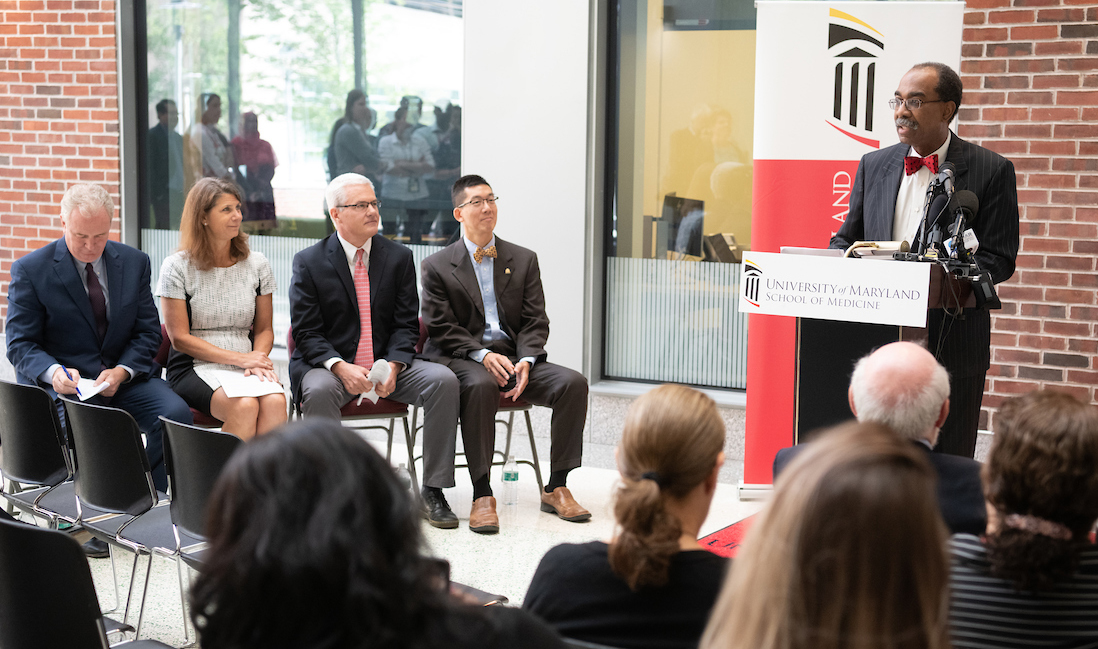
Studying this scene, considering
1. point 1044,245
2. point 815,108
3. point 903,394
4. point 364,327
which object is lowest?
point 364,327

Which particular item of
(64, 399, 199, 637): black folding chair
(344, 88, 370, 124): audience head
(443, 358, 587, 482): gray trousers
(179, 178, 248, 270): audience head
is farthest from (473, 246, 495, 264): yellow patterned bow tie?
(64, 399, 199, 637): black folding chair

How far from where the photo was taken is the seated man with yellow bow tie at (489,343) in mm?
4316

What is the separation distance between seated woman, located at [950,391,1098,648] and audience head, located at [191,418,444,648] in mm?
899

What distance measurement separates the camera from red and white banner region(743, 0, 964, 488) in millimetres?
3959

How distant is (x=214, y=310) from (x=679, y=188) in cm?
249

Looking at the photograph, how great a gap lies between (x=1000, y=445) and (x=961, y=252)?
5.46ft

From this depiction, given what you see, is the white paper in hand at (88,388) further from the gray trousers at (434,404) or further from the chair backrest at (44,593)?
the chair backrest at (44,593)

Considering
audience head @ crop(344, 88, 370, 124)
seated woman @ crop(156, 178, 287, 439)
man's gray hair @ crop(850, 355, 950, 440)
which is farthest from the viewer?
audience head @ crop(344, 88, 370, 124)

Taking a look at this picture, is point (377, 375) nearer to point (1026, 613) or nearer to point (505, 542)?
point (505, 542)

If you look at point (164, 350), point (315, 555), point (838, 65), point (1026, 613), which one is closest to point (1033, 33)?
point (838, 65)

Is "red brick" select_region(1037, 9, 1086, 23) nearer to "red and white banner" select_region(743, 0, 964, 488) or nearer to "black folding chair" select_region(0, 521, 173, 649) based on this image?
"red and white banner" select_region(743, 0, 964, 488)

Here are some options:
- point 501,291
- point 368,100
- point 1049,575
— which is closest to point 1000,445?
point 1049,575

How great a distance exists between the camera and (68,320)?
4.05m

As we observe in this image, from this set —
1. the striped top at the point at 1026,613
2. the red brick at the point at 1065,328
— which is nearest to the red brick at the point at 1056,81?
the red brick at the point at 1065,328
